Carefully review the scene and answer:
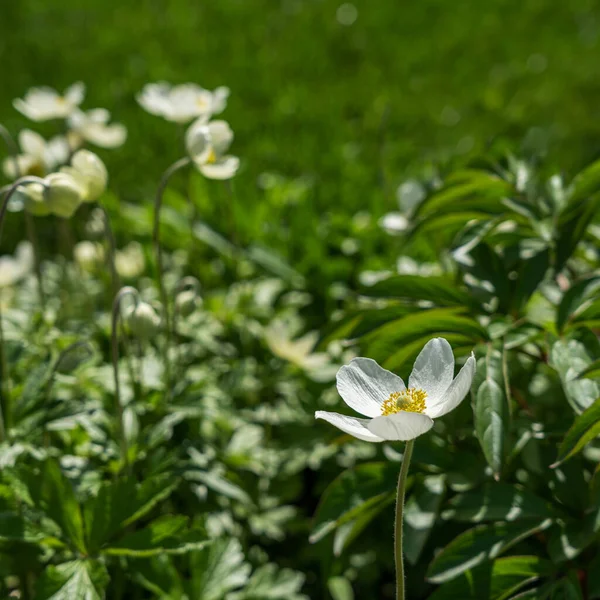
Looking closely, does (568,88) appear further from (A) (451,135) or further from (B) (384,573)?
(B) (384,573)

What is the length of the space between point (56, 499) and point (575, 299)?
3.04 feet

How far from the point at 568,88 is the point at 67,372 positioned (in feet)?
10.8

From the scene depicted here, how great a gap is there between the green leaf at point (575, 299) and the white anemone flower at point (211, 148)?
0.67m

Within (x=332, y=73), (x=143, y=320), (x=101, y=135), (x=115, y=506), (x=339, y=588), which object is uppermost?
(x=332, y=73)

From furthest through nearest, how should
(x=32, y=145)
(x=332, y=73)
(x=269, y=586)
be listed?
(x=332, y=73), (x=32, y=145), (x=269, y=586)

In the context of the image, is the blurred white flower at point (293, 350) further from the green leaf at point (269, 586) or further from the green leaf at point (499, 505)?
the green leaf at point (499, 505)

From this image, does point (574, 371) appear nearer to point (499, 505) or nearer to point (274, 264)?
point (499, 505)

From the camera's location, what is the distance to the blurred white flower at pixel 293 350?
191 centimetres

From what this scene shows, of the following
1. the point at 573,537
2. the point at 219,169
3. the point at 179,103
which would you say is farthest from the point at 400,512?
the point at 179,103

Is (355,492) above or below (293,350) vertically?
below

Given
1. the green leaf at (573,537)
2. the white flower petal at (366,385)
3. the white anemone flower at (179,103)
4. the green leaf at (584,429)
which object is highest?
the white anemone flower at (179,103)

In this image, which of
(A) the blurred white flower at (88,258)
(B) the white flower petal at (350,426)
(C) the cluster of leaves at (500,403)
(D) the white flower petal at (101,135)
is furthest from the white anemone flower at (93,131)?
(B) the white flower petal at (350,426)

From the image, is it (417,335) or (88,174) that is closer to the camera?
(417,335)

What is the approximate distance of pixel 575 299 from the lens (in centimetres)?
137
